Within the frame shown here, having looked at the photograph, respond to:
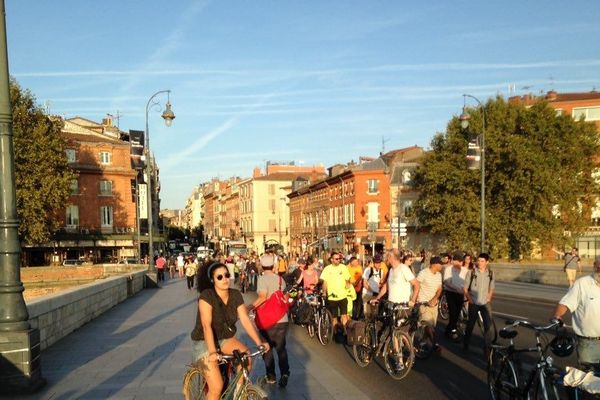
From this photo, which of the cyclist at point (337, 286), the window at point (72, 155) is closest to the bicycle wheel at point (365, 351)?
the cyclist at point (337, 286)

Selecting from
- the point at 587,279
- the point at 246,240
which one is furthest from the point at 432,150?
the point at 246,240

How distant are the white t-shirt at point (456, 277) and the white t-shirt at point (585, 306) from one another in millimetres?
6176

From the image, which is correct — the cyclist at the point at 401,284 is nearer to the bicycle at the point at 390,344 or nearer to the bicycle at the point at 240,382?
the bicycle at the point at 390,344

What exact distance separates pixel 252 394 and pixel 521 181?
44001mm

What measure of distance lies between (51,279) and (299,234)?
61.6m

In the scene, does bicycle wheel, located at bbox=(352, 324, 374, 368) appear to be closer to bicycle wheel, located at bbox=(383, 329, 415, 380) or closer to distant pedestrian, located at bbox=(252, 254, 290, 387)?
bicycle wheel, located at bbox=(383, 329, 415, 380)

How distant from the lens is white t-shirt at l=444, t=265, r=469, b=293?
40.0 feet

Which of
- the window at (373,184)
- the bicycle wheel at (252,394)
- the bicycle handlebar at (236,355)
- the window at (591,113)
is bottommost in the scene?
the bicycle wheel at (252,394)

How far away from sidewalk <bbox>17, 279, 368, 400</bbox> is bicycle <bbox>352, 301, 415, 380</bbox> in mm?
642

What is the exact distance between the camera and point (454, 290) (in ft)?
40.5

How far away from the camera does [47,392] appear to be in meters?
7.96

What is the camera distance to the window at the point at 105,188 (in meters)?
66.0

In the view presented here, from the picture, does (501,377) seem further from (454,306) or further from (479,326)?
(479,326)

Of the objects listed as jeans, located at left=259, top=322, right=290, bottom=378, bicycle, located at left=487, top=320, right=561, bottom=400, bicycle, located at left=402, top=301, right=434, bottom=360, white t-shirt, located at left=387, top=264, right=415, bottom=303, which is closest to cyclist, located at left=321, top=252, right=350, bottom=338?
bicycle, located at left=402, top=301, right=434, bottom=360
